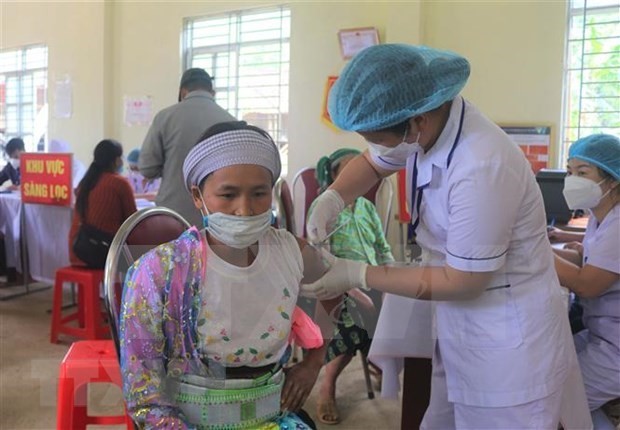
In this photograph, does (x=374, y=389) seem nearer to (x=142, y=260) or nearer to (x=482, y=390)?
(x=482, y=390)

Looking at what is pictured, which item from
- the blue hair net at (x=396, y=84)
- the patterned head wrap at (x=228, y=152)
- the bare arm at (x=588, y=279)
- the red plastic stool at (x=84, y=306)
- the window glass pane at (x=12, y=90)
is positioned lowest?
the red plastic stool at (x=84, y=306)

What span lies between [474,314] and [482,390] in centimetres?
16

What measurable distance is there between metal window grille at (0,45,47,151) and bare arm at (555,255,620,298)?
582 cm

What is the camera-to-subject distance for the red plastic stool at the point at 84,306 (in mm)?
2967

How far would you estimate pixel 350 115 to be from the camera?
1.15m

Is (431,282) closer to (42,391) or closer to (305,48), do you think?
(42,391)

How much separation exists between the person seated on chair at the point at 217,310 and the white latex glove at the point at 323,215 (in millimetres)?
197

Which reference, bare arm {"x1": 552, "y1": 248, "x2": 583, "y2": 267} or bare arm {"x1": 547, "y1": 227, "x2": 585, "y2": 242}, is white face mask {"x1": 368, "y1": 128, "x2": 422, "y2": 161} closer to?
bare arm {"x1": 552, "y1": 248, "x2": 583, "y2": 267}

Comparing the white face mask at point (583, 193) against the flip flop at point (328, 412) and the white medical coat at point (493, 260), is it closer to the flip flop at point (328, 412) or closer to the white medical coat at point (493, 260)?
the white medical coat at point (493, 260)

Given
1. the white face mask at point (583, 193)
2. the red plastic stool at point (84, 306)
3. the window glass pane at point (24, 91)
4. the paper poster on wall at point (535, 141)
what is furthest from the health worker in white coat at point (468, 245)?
the window glass pane at point (24, 91)

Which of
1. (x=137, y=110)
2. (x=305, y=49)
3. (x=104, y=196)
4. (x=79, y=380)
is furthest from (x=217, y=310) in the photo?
(x=137, y=110)

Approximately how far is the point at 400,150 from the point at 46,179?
3080mm

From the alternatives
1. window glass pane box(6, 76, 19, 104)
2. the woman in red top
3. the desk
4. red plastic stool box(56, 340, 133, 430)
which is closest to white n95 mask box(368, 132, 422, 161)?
red plastic stool box(56, 340, 133, 430)

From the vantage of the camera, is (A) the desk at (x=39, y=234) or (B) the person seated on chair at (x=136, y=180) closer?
(A) the desk at (x=39, y=234)
